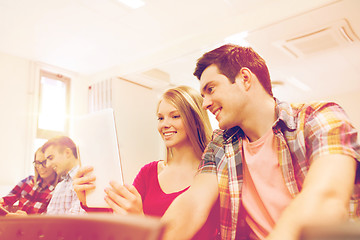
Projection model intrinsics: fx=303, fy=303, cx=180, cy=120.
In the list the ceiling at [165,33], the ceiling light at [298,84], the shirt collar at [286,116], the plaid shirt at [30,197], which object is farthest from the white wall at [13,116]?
the ceiling light at [298,84]

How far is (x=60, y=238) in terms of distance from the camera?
42 centimetres

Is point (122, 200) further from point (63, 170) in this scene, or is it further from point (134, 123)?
point (134, 123)

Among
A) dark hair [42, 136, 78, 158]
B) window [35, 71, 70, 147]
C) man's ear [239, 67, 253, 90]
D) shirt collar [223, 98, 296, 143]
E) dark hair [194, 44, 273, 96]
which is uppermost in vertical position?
window [35, 71, 70, 147]

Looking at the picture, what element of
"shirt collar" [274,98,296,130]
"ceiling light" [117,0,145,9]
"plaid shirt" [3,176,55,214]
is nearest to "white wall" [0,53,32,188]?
"plaid shirt" [3,176,55,214]

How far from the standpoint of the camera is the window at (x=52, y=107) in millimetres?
4230

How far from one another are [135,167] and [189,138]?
9.98 ft

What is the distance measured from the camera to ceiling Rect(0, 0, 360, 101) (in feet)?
10.1

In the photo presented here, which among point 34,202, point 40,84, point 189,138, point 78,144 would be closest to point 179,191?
point 189,138

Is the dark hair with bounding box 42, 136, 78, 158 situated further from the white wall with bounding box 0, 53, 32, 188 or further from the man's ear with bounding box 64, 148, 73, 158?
the white wall with bounding box 0, 53, 32, 188

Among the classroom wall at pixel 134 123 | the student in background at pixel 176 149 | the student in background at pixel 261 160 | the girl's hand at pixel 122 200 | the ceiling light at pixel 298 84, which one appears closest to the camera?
the student in background at pixel 261 160

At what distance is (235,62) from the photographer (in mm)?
1202

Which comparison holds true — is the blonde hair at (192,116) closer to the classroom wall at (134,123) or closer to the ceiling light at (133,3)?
the ceiling light at (133,3)

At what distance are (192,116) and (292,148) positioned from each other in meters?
0.62

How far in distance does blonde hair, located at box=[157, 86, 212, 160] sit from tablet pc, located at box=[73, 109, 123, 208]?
0.58 meters
